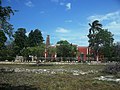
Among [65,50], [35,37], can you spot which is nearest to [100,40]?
[65,50]

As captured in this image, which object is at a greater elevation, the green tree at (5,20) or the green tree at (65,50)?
the green tree at (65,50)

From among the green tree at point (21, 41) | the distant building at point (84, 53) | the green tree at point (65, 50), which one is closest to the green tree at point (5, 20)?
the green tree at point (65, 50)

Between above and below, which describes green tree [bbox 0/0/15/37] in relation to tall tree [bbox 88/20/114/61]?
below

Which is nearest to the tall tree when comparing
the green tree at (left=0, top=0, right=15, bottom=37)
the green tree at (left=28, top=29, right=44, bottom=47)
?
the green tree at (left=28, top=29, right=44, bottom=47)

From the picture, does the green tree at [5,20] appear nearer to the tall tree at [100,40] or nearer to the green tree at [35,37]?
the tall tree at [100,40]

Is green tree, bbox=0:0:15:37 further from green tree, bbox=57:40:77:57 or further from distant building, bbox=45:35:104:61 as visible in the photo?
distant building, bbox=45:35:104:61

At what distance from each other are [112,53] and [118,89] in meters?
75.1

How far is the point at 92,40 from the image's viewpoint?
293 feet

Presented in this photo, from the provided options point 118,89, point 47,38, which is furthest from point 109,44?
point 118,89

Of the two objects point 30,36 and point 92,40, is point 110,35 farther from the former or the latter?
point 30,36

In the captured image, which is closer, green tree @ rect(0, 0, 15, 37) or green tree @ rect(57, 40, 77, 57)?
green tree @ rect(0, 0, 15, 37)

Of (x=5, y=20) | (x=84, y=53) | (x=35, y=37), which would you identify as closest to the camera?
(x=5, y=20)

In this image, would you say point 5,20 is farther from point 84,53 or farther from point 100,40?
point 84,53

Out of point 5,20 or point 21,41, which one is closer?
point 5,20
